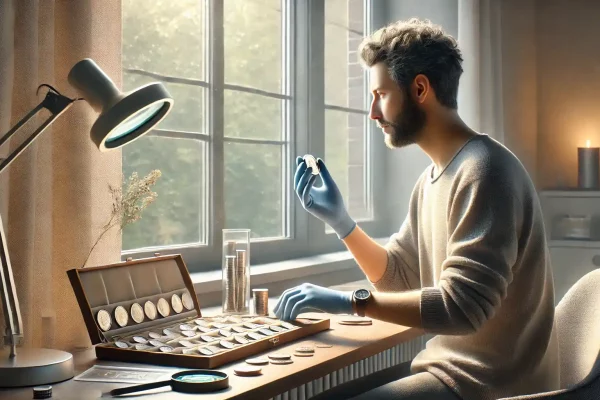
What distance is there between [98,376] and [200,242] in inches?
46.1

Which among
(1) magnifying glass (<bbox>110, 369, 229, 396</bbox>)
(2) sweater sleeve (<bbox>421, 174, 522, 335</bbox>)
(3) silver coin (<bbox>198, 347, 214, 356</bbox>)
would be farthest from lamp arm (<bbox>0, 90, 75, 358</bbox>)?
(2) sweater sleeve (<bbox>421, 174, 522, 335</bbox>)

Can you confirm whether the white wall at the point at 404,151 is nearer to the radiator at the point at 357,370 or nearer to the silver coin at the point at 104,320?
the radiator at the point at 357,370

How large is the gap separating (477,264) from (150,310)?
0.72m

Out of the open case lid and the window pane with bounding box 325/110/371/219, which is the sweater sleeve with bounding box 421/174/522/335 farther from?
the window pane with bounding box 325/110/371/219

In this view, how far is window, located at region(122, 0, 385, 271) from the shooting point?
7.77 ft

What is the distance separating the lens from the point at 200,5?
99.5 inches

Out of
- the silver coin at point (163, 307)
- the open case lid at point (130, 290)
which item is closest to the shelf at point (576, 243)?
the open case lid at point (130, 290)

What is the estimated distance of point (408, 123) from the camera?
6.23ft

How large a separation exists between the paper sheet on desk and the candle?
2925mm

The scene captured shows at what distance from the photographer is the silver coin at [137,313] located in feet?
5.46

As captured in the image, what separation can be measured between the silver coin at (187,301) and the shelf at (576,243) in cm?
248

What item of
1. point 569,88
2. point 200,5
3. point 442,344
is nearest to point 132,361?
point 442,344

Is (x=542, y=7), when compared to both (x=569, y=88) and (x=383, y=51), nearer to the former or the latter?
(x=569, y=88)

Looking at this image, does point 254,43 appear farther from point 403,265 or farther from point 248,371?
point 248,371
